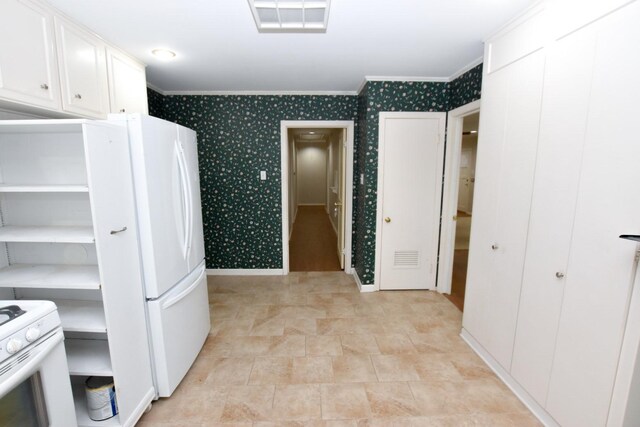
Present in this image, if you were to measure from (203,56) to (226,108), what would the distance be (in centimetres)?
123

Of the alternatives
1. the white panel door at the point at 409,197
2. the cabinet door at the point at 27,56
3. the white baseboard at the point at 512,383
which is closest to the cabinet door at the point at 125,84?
the cabinet door at the point at 27,56

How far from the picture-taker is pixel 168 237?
188 centimetres

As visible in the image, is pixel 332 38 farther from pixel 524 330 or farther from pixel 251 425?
pixel 251 425

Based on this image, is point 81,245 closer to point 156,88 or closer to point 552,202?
point 156,88

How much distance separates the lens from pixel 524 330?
1.82 meters

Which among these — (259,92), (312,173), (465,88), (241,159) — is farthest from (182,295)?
(312,173)

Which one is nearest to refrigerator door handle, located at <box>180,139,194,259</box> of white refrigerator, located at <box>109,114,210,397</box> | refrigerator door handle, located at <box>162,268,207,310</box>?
white refrigerator, located at <box>109,114,210,397</box>

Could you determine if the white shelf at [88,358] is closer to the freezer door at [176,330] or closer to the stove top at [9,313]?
the freezer door at [176,330]

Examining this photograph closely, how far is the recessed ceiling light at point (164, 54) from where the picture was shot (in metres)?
2.37

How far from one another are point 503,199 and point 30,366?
2.63 meters

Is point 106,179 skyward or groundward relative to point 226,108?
groundward

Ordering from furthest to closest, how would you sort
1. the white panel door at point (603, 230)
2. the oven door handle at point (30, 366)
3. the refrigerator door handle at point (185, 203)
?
1. the refrigerator door handle at point (185, 203)
2. the white panel door at point (603, 230)
3. the oven door handle at point (30, 366)

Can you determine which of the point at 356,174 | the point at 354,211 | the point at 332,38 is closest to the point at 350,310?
the point at 354,211

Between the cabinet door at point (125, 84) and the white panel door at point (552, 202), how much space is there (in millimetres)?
2912
